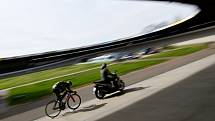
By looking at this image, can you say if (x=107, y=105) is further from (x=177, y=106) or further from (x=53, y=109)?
(x=177, y=106)

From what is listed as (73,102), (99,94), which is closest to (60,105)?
(73,102)

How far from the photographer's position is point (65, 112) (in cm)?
1494

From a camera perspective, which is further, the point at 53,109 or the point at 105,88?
the point at 105,88

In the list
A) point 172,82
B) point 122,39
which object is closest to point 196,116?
point 172,82

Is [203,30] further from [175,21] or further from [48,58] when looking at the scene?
[48,58]

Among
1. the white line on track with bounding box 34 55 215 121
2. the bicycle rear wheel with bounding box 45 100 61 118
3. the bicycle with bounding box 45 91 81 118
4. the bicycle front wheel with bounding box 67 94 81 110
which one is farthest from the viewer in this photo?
the bicycle front wheel with bounding box 67 94 81 110

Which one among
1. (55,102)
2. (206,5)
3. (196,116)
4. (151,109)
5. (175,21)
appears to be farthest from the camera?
(175,21)

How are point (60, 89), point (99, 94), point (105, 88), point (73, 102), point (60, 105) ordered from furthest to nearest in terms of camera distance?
point (105, 88) < point (99, 94) < point (73, 102) < point (60, 89) < point (60, 105)

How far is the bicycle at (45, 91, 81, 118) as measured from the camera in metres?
14.7

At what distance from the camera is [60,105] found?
14.8 metres

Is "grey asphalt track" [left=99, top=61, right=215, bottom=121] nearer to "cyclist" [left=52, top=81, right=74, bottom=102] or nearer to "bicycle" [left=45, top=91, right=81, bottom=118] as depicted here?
"bicycle" [left=45, top=91, right=81, bottom=118]

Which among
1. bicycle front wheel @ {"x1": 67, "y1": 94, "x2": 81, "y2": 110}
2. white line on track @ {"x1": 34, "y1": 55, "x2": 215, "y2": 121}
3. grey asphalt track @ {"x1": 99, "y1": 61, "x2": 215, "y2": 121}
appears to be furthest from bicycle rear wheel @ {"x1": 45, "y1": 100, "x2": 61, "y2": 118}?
grey asphalt track @ {"x1": 99, "y1": 61, "x2": 215, "y2": 121}

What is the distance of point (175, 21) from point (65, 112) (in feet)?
152

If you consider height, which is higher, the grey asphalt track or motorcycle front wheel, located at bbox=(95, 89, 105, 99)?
motorcycle front wheel, located at bbox=(95, 89, 105, 99)
